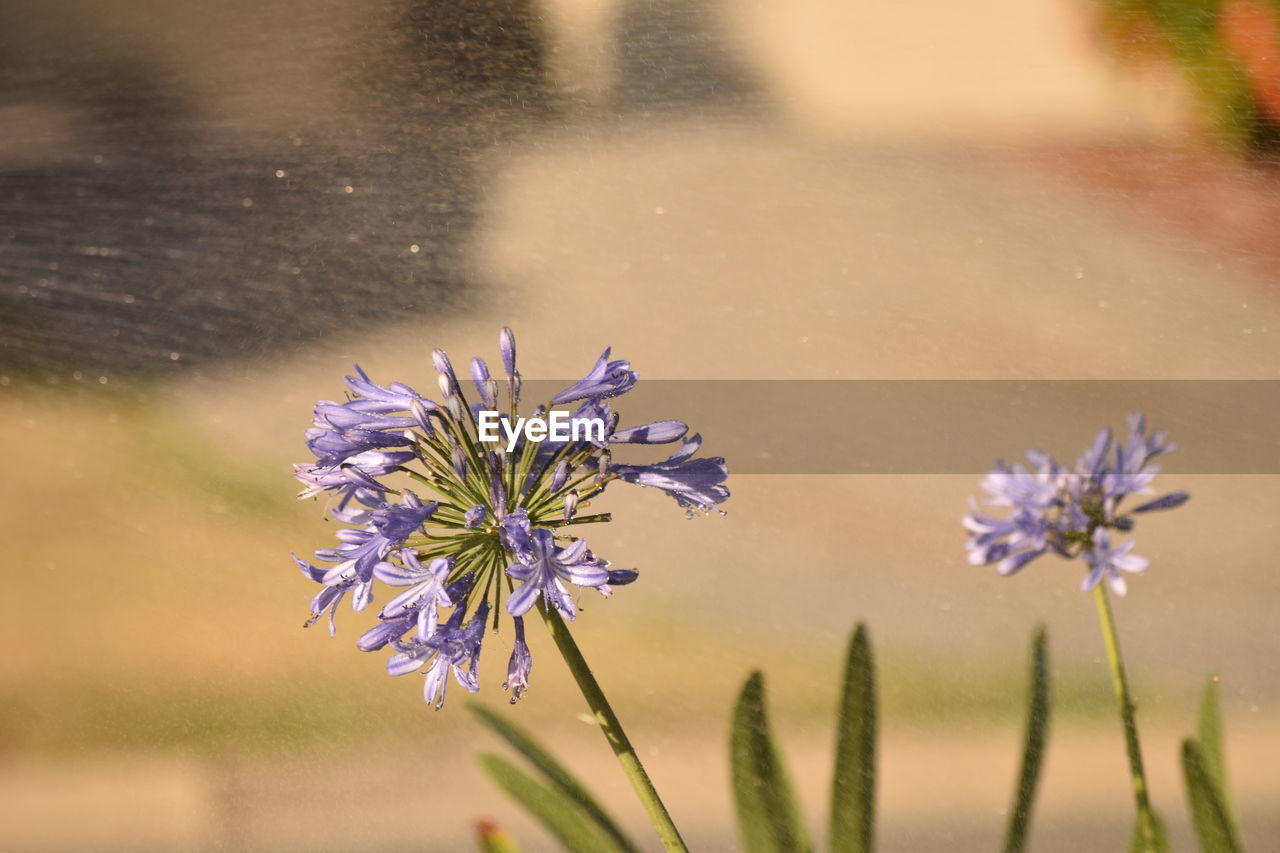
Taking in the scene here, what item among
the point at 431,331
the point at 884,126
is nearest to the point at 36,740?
the point at 431,331

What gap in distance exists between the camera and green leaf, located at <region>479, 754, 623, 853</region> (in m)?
0.75

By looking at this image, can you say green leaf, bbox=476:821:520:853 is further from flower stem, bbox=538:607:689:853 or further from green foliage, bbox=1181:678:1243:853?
green foliage, bbox=1181:678:1243:853

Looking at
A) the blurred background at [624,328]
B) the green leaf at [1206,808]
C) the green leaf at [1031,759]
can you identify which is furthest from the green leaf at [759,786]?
the green leaf at [1206,808]

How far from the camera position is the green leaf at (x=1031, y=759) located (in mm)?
736

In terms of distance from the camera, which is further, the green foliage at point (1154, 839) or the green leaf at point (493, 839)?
the green leaf at point (493, 839)

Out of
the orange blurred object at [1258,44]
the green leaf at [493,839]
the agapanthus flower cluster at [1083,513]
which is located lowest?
the green leaf at [493,839]

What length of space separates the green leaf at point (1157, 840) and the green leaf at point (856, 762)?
0.17 m

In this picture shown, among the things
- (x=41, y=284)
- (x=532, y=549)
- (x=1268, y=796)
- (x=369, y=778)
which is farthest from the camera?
(x=41, y=284)

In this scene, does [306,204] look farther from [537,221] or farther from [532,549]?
[532,549]

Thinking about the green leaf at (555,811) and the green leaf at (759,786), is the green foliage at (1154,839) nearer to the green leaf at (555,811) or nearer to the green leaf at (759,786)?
the green leaf at (759,786)

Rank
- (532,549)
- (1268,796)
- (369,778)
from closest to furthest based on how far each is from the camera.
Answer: (532,549) < (1268,796) < (369,778)

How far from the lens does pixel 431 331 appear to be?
2.74 ft

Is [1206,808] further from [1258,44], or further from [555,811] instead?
[1258,44]

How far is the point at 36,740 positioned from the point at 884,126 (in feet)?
2.92
